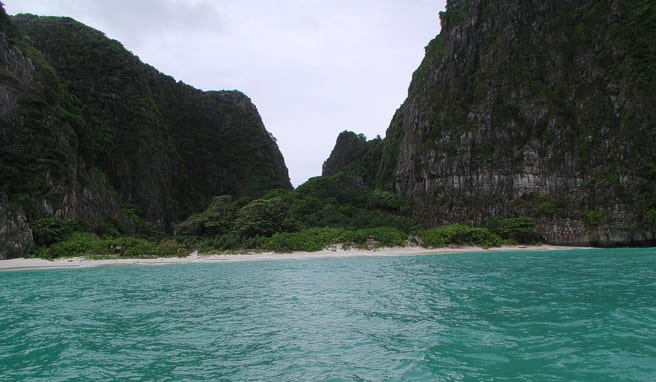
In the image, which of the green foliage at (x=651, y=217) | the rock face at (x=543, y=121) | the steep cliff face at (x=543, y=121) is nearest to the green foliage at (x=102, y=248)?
the steep cliff face at (x=543, y=121)

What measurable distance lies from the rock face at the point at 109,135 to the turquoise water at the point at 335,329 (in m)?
18.7

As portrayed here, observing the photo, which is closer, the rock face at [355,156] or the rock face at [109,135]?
the rock face at [109,135]

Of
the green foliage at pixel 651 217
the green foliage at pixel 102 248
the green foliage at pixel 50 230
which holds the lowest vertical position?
the green foliage at pixel 102 248

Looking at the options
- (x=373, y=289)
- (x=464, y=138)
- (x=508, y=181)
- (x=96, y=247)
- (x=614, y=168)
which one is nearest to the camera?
(x=373, y=289)

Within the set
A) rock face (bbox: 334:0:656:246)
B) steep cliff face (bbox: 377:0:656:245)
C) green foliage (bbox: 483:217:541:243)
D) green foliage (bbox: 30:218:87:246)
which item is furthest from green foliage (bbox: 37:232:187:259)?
rock face (bbox: 334:0:656:246)

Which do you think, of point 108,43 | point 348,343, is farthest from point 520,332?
point 108,43

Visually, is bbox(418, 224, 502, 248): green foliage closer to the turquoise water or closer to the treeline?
the treeline

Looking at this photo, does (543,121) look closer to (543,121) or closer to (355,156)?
(543,121)

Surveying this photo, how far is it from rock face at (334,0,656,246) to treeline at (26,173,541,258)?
231 inches

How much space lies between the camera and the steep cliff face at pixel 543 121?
43.8 meters

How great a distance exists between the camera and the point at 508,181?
162 ft

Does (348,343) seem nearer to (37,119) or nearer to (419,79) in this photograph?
Answer: (37,119)

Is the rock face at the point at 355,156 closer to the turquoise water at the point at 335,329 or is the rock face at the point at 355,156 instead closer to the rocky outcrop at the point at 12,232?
the rocky outcrop at the point at 12,232

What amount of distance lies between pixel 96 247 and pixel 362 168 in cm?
6341
